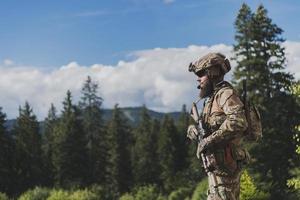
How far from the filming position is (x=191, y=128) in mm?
7773

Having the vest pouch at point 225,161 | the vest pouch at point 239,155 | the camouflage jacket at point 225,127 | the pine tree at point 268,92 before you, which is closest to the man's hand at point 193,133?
the camouflage jacket at point 225,127

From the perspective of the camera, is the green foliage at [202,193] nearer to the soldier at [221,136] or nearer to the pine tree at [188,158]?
the soldier at [221,136]

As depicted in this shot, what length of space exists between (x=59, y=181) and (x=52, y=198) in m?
31.8

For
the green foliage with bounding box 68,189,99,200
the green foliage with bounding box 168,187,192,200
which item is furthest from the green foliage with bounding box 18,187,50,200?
the green foliage with bounding box 168,187,192,200

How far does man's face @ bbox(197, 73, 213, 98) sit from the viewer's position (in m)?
7.94

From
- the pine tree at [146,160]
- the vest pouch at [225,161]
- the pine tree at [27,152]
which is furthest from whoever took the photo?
the pine tree at [146,160]

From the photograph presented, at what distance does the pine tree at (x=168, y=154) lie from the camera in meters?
79.2

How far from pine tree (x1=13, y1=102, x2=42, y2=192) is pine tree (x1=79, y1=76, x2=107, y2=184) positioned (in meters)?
6.39

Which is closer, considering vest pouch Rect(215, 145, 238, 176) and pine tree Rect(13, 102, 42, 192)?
vest pouch Rect(215, 145, 238, 176)

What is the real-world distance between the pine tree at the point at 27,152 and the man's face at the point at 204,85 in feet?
203

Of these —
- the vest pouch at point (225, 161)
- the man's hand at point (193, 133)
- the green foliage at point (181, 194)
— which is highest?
the man's hand at point (193, 133)

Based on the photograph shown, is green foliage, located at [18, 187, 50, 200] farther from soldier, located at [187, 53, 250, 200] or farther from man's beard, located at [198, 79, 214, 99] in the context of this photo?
soldier, located at [187, 53, 250, 200]

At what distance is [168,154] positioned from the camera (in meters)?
82.6

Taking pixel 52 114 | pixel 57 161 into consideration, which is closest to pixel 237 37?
pixel 57 161
